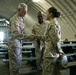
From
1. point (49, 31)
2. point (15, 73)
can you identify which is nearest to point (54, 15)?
point (49, 31)

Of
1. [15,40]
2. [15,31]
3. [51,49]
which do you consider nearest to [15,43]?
[15,40]

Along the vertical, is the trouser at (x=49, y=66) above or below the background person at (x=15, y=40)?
below

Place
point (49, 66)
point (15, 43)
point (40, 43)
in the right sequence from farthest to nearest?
point (40, 43), point (15, 43), point (49, 66)

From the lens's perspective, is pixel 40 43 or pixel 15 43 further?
pixel 40 43

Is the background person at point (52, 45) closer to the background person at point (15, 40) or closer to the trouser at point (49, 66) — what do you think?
the trouser at point (49, 66)

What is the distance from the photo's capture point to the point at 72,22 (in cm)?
1145

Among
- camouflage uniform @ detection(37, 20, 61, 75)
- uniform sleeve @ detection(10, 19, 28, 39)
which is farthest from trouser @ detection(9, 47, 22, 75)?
camouflage uniform @ detection(37, 20, 61, 75)

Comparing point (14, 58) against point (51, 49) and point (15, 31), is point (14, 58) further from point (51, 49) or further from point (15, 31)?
point (51, 49)

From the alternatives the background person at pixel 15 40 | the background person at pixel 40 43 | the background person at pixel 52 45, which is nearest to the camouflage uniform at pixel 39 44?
the background person at pixel 40 43

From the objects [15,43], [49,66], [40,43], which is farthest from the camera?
[40,43]

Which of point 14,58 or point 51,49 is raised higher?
point 51,49

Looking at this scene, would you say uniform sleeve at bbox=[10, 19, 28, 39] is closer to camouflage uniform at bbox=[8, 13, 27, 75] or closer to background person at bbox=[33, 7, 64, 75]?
camouflage uniform at bbox=[8, 13, 27, 75]

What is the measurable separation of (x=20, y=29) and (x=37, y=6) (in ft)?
31.1

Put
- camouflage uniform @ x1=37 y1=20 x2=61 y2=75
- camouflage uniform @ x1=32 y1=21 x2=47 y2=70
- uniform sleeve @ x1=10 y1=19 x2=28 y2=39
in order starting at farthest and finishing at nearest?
1. camouflage uniform @ x1=32 y1=21 x2=47 y2=70
2. uniform sleeve @ x1=10 y1=19 x2=28 y2=39
3. camouflage uniform @ x1=37 y1=20 x2=61 y2=75
